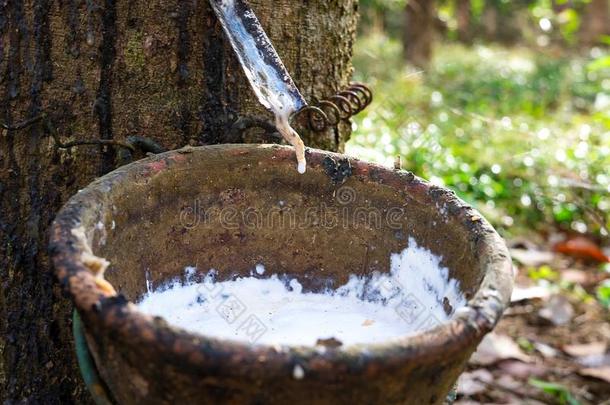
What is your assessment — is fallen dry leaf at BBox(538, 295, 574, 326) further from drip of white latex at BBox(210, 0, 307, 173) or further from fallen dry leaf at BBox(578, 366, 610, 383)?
drip of white latex at BBox(210, 0, 307, 173)

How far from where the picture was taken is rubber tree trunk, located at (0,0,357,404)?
1.50 metres

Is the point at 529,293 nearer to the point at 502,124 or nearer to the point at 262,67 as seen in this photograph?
the point at 502,124

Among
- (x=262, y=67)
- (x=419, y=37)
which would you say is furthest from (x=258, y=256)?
(x=419, y=37)

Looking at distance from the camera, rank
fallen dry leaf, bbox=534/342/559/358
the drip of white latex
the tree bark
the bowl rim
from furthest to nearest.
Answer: the tree bark, fallen dry leaf, bbox=534/342/559/358, the drip of white latex, the bowl rim

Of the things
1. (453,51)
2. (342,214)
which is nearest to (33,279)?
(342,214)

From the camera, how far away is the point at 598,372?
2691 millimetres

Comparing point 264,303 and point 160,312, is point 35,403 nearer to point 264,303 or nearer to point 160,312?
point 160,312

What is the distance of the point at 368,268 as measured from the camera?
4.85 feet

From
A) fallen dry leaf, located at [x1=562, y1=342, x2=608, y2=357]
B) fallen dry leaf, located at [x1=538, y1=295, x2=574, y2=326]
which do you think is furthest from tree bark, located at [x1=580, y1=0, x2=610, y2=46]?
fallen dry leaf, located at [x1=562, y1=342, x2=608, y2=357]

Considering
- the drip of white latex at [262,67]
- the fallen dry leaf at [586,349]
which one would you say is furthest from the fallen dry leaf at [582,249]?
the drip of white latex at [262,67]

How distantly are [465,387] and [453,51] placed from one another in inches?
346

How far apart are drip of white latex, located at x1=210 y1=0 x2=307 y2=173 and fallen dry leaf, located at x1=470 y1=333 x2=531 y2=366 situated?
1653 millimetres

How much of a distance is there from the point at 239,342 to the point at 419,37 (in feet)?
25.7

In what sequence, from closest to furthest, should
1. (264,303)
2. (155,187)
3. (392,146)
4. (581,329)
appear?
(155,187) < (264,303) < (581,329) < (392,146)
